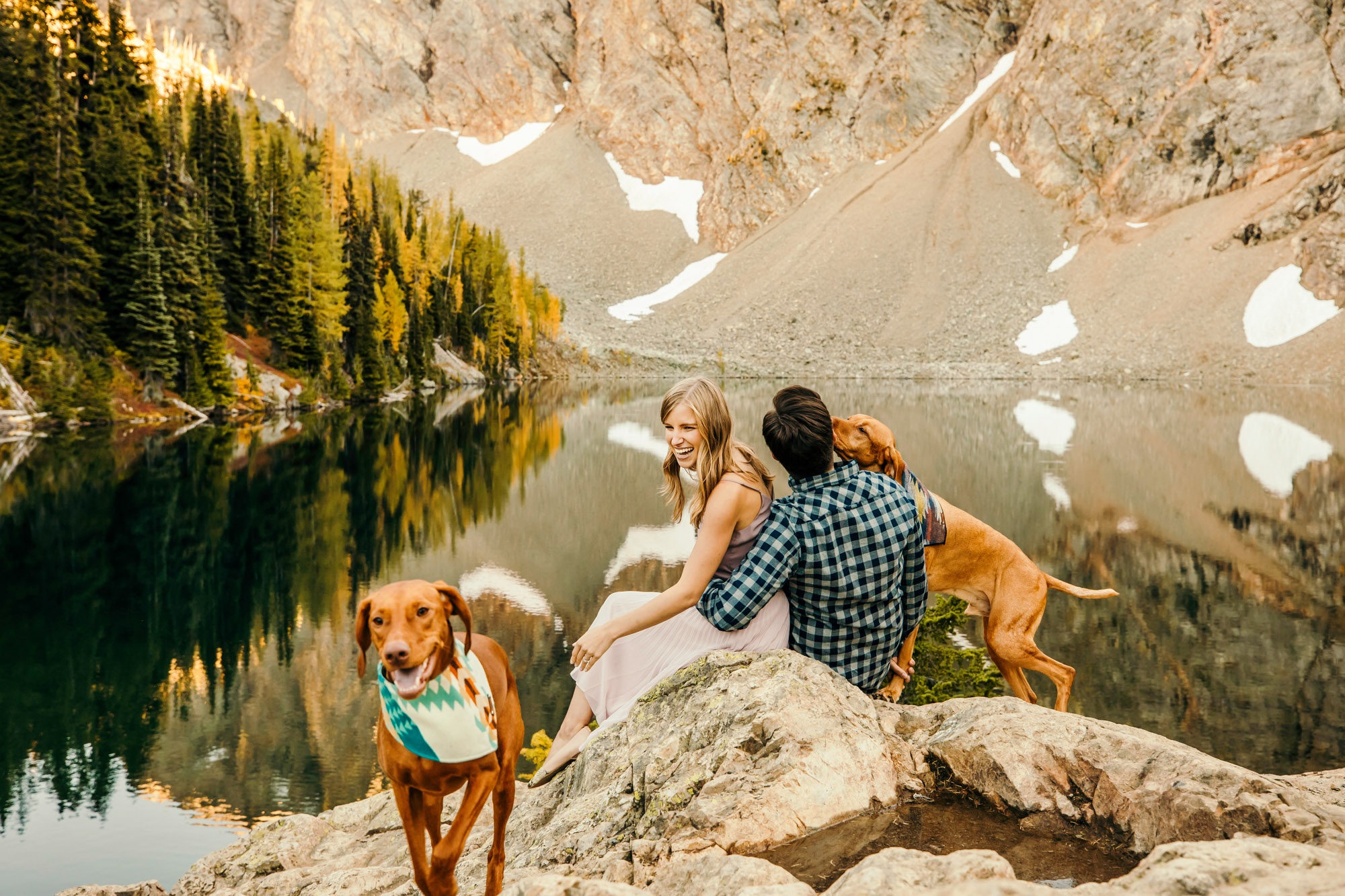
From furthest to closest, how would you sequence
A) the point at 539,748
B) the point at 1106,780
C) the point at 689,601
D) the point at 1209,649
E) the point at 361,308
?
the point at 361,308 → the point at 1209,649 → the point at 539,748 → the point at 689,601 → the point at 1106,780

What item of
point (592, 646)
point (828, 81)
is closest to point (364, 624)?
point (592, 646)

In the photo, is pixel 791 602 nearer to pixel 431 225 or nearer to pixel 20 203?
pixel 20 203

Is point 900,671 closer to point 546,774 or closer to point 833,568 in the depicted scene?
point 833,568

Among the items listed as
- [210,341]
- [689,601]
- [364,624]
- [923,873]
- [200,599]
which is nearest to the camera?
[923,873]

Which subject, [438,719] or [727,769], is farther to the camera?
[727,769]

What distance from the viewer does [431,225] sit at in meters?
75.1

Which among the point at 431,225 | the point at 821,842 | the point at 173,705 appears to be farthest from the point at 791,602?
the point at 431,225

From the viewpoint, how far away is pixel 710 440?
3818 mm

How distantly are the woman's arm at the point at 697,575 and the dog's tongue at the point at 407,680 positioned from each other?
3.66ft

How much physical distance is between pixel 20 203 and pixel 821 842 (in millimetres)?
37828

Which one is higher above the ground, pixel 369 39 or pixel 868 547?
pixel 369 39

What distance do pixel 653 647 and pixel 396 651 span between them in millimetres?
1858

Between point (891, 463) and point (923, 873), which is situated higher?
point (891, 463)

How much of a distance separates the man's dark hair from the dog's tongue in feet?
5.87
